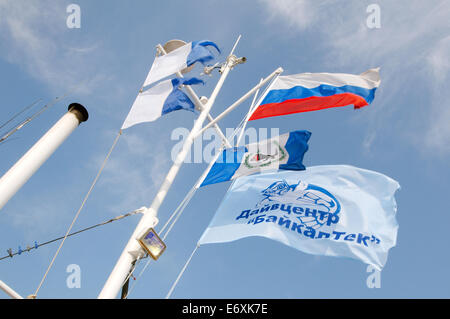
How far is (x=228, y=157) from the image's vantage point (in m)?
9.22

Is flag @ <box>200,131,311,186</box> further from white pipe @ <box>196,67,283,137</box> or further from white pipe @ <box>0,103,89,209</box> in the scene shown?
white pipe @ <box>0,103,89,209</box>

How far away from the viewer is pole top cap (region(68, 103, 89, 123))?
847 centimetres

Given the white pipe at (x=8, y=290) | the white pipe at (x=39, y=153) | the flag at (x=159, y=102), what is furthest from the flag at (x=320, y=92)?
the white pipe at (x=8, y=290)

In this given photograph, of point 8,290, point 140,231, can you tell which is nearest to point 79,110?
point 140,231

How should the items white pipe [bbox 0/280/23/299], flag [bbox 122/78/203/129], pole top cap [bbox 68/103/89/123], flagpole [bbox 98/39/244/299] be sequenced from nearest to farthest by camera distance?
white pipe [bbox 0/280/23/299], flagpole [bbox 98/39/244/299], pole top cap [bbox 68/103/89/123], flag [bbox 122/78/203/129]

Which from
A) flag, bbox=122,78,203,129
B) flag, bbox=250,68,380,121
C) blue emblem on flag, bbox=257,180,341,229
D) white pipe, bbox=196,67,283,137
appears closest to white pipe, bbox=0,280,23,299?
flag, bbox=122,78,203,129

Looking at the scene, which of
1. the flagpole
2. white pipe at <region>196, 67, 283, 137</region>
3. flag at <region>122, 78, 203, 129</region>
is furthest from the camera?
white pipe at <region>196, 67, 283, 137</region>

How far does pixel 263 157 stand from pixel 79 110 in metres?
4.58

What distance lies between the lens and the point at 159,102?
351 inches

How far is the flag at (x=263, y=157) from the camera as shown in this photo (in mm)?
9008

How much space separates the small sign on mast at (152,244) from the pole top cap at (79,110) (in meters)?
3.59

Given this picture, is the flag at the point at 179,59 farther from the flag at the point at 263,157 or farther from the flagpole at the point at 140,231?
Result: the flag at the point at 263,157
